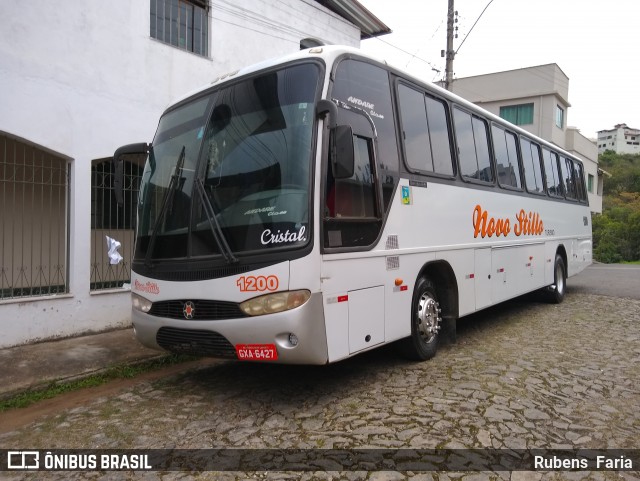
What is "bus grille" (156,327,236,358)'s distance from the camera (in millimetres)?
4277

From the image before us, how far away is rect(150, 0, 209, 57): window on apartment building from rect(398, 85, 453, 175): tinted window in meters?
5.00

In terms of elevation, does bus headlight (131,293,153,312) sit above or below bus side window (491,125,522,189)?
below

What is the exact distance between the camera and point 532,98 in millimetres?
31469

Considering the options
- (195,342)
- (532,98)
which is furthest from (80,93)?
(532,98)

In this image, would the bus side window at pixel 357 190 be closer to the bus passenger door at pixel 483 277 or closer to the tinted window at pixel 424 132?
the tinted window at pixel 424 132

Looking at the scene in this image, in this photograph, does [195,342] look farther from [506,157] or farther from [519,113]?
[519,113]

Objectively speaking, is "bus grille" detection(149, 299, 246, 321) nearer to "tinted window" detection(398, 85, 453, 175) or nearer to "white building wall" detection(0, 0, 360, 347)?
"tinted window" detection(398, 85, 453, 175)

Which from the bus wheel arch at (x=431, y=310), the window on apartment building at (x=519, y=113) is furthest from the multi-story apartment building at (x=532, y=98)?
the bus wheel arch at (x=431, y=310)

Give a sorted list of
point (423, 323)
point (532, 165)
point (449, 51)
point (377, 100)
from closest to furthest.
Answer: point (377, 100) → point (423, 323) → point (532, 165) → point (449, 51)

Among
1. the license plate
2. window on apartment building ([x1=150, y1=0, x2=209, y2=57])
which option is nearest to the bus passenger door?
the license plate

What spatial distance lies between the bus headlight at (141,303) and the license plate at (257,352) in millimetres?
1199

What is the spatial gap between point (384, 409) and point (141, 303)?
2541mm

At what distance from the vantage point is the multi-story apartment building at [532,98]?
1210 inches

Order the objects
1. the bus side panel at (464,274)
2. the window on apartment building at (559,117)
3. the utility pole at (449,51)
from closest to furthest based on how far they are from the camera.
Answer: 1. the bus side panel at (464,274)
2. the utility pole at (449,51)
3. the window on apartment building at (559,117)
